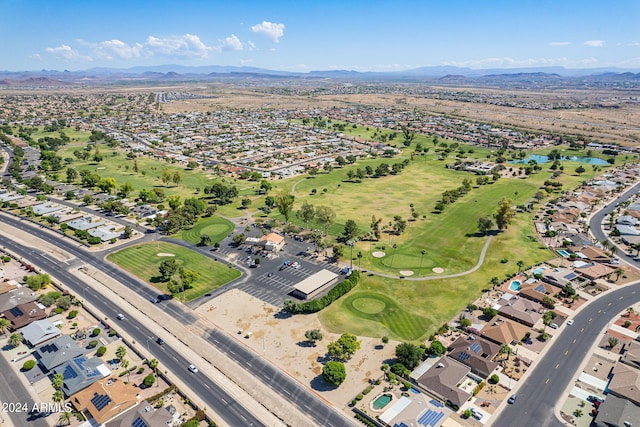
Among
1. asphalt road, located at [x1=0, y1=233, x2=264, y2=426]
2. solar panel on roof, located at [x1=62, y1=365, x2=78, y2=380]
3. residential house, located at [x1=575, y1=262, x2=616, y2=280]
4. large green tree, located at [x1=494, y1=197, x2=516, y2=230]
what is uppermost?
large green tree, located at [x1=494, y1=197, x2=516, y2=230]

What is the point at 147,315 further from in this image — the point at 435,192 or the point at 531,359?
the point at 435,192

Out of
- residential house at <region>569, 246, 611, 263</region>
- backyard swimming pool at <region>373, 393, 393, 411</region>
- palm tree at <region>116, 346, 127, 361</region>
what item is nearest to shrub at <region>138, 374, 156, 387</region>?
palm tree at <region>116, 346, 127, 361</region>

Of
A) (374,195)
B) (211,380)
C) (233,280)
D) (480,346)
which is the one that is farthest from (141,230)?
(480,346)

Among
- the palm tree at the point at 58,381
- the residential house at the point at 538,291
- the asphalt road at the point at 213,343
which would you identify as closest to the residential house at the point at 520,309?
the residential house at the point at 538,291

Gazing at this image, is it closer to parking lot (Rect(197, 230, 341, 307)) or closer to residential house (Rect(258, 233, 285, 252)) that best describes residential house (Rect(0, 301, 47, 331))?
parking lot (Rect(197, 230, 341, 307))

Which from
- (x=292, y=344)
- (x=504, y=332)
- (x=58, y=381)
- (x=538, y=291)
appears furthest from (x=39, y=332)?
(x=538, y=291)

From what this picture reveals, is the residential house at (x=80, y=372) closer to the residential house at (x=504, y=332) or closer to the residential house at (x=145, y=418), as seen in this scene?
the residential house at (x=145, y=418)
